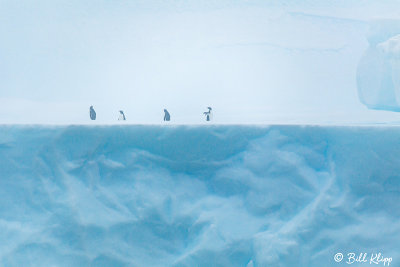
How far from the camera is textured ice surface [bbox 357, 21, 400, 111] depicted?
6.10 metres

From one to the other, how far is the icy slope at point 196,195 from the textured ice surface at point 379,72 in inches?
113

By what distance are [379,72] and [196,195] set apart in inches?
169

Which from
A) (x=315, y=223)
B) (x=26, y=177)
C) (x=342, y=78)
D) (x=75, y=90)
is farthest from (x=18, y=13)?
(x=315, y=223)

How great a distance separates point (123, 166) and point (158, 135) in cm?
45

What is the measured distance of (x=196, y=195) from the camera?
3.67 meters

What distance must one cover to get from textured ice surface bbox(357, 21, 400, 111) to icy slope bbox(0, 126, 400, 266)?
→ 113 inches
